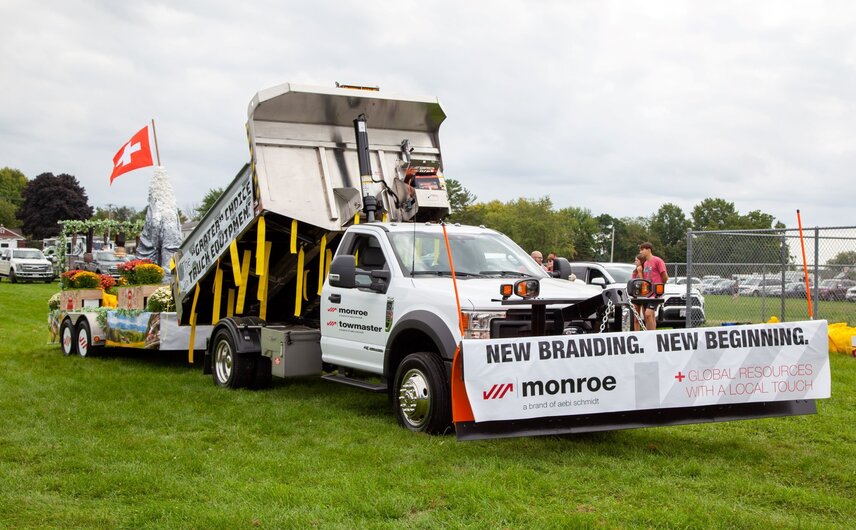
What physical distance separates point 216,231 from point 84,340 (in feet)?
14.1

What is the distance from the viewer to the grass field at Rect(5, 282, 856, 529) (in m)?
5.26

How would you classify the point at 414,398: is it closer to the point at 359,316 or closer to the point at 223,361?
the point at 359,316

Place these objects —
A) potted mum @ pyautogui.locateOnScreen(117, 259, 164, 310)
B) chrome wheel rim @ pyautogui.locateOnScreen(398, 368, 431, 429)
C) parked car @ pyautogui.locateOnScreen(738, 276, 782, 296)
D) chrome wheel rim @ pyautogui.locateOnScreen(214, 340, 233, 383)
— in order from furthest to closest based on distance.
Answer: parked car @ pyautogui.locateOnScreen(738, 276, 782, 296), potted mum @ pyautogui.locateOnScreen(117, 259, 164, 310), chrome wheel rim @ pyautogui.locateOnScreen(214, 340, 233, 383), chrome wheel rim @ pyautogui.locateOnScreen(398, 368, 431, 429)

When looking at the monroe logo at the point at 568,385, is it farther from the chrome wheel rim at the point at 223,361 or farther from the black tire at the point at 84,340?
the black tire at the point at 84,340

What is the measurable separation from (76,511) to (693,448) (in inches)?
181

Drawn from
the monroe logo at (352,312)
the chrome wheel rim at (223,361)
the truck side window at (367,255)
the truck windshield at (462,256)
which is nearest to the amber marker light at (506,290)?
the truck windshield at (462,256)

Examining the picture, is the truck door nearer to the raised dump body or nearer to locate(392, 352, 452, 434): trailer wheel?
locate(392, 352, 452, 434): trailer wheel

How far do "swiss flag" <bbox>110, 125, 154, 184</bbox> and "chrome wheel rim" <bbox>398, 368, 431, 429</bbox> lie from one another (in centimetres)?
961

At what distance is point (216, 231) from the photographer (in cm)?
1095

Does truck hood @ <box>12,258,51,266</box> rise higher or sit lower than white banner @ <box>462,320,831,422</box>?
higher

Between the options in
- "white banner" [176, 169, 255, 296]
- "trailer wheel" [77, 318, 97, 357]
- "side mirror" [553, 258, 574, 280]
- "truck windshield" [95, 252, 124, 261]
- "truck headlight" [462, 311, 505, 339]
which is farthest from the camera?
"truck windshield" [95, 252, 124, 261]

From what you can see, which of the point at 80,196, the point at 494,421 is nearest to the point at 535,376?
the point at 494,421

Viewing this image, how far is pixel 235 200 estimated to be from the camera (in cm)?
1045

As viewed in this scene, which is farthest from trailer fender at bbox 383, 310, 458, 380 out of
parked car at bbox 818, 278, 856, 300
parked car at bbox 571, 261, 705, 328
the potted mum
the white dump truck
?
parked car at bbox 571, 261, 705, 328
